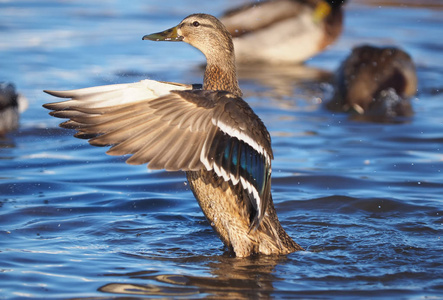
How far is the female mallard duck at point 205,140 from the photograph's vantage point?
172 inches

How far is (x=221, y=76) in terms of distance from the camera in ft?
16.7

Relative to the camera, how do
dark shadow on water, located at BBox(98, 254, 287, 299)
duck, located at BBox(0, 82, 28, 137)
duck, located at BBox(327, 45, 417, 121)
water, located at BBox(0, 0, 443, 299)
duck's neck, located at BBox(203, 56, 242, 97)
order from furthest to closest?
duck, located at BBox(327, 45, 417, 121)
duck, located at BBox(0, 82, 28, 137)
duck's neck, located at BBox(203, 56, 242, 97)
water, located at BBox(0, 0, 443, 299)
dark shadow on water, located at BBox(98, 254, 287, 299)

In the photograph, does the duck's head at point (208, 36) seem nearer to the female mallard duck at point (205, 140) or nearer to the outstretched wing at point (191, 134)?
the female mallard duck at point (205, 140)

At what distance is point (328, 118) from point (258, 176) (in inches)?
172

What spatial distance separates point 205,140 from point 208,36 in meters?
1.01

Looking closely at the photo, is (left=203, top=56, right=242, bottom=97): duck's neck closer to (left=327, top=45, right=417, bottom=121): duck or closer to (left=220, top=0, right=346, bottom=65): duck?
(left=327, top=45, right=417, bottom=121): duck

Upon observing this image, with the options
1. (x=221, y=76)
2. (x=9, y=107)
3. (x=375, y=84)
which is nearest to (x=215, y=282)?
(x=221, y=76)

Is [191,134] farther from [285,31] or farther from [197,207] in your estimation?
[285,31]

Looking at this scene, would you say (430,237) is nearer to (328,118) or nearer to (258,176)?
(258,176)

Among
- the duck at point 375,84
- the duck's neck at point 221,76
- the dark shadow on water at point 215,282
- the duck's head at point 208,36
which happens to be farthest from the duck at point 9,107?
the dark shadow on water at point 215,282

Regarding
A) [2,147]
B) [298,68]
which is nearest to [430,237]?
[2,147]

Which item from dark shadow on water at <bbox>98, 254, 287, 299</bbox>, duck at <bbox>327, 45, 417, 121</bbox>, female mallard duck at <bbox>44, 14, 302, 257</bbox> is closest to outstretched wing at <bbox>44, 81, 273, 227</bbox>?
female mallard duck at <bbox>44, 14, 302, 257</bbox>

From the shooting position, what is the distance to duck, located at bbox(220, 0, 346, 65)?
11.4m

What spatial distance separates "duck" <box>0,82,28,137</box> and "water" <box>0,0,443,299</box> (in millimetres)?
173
